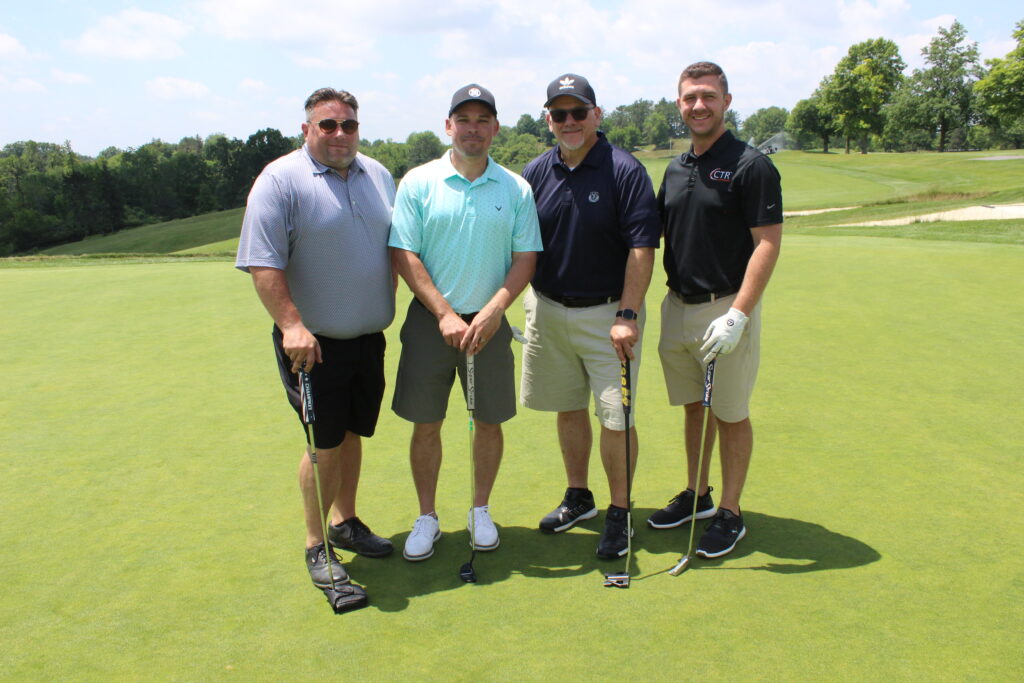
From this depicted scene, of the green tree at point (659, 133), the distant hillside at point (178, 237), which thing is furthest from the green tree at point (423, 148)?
the distant hillside at point (178, 237)

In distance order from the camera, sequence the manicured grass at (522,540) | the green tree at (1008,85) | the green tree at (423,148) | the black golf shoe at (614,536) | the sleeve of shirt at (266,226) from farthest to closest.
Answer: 1. the green tree at (423,148)
2. the green tree at (1008,85)
3. the black golf shoe at (614,536)
4. the sleeve of shirt at (266,226)
5. the manicured grass at (522,540)

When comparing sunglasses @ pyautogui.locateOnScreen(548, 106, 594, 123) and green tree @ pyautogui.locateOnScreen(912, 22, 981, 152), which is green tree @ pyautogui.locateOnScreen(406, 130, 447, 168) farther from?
sunglasses @ pyautogui.locateOnScreen(548, 106, 594, 123)

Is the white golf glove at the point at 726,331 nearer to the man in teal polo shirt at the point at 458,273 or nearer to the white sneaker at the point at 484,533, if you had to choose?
the man in teal polo shirt at the point at 458,273

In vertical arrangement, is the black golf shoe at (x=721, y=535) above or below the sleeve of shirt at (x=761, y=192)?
below

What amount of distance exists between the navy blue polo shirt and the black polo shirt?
0.13m

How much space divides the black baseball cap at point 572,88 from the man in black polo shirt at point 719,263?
1.37ft

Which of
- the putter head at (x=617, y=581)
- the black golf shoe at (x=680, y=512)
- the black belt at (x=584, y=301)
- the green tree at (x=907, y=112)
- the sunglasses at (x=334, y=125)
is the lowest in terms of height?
the black golf shoe at (x=680, y=512)

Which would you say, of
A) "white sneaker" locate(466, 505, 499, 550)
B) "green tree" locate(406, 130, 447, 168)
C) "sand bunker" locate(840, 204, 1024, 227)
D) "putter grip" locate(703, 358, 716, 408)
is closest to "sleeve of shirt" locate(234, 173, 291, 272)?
"white sneaker" locate(466, 505, 499, 550)

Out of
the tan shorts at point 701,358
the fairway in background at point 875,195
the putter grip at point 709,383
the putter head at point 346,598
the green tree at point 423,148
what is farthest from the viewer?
the green tree at point 423,148

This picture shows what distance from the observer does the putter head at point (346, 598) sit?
290cm

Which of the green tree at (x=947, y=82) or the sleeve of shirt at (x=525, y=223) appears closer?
the sleeve of shirt at (x=525, y=223)

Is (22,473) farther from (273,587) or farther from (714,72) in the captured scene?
(714,72)

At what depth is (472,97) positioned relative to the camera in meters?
3.41

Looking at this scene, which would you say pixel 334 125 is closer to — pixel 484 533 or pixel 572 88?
pixel 572 88
